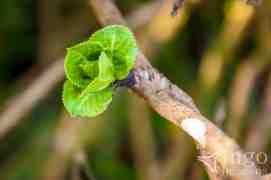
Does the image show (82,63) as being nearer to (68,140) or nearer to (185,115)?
(185,115)

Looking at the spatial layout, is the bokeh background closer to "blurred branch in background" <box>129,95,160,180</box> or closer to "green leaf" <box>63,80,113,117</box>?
"blurred branch in background" <box>129,95,160,180</box>

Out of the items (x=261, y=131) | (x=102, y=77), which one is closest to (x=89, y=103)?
(x=102, y=77)

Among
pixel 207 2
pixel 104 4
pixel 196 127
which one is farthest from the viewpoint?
pixel 207 2

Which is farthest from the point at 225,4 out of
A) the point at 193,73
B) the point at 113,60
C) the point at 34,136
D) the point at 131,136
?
the point at 113,60

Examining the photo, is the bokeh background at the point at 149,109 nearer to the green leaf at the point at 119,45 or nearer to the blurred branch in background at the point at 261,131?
the blurred branch in background at the point at 261,131

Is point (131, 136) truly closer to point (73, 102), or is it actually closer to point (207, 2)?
point (207, 2)

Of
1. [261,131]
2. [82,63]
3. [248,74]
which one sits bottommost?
[261,131]

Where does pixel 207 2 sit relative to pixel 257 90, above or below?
above
